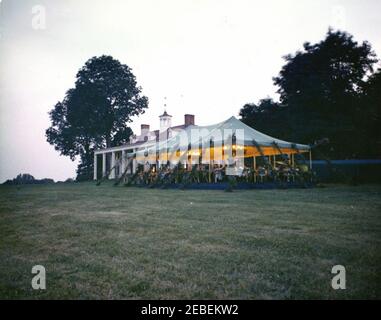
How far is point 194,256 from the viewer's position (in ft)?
8.68

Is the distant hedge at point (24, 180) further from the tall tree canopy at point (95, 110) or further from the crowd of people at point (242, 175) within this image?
the crowd of people at point (242, 175)

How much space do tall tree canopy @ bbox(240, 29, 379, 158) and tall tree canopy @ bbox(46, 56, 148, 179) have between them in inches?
756

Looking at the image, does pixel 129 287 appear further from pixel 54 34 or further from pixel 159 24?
pixel 159 24

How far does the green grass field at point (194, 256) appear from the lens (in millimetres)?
1943

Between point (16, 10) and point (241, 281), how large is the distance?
269 inches

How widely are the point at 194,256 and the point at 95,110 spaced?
3090 centimetres

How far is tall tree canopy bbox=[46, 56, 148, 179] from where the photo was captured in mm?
31062

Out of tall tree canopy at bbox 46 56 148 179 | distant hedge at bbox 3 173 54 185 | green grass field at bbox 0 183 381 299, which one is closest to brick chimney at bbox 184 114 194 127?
tall tree canopy at bbox 46 56 148 179

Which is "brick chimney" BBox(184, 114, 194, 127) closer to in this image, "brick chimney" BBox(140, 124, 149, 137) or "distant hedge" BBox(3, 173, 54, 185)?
"brick chimney" BBox(140, 124, 149, 137)

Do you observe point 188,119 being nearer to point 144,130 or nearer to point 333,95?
point 144,130

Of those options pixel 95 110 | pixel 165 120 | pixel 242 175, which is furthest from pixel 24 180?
pixel 242 175

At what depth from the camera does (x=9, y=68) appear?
5.54 m

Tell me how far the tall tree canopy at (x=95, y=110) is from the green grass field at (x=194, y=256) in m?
28.2

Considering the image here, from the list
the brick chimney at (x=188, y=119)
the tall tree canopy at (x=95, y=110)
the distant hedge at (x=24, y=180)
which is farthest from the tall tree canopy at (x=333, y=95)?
the distant hedge at (x=24, y=180)
